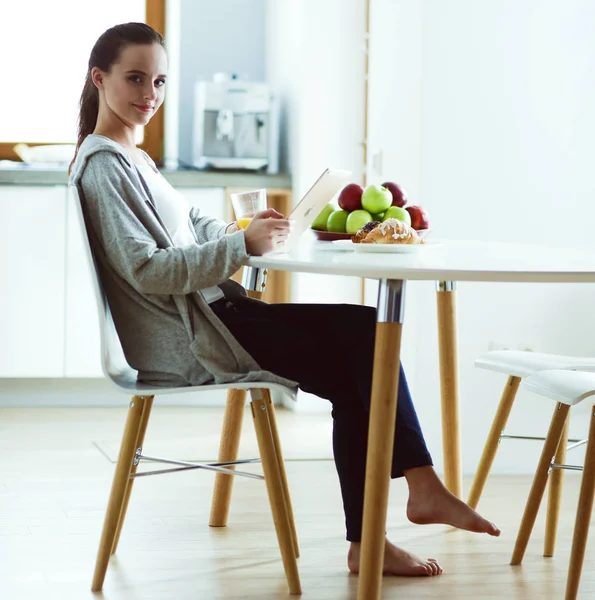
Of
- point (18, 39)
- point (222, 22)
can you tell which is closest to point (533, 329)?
point (222, 22)

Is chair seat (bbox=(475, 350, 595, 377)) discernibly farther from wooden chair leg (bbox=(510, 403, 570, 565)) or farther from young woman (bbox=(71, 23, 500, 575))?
young woman (bbox=(71, 23, 500, 575))

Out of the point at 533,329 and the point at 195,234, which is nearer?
the point at 195,234

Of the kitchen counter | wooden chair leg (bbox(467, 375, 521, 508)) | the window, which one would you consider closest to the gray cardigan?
wooden chair leg (bbox(467, 375, 521, 508))

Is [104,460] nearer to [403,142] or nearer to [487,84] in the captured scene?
[403,142]

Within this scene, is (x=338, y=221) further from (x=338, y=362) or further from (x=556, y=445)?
(x=556, y=445)

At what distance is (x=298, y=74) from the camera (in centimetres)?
438

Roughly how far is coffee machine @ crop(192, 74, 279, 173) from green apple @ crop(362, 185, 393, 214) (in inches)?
84.1

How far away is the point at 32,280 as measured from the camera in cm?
432

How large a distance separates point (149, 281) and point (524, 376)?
0.84 meters

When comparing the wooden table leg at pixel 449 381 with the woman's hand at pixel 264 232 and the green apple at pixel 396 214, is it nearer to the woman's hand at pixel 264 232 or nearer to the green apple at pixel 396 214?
the green apple at pixel 396 214

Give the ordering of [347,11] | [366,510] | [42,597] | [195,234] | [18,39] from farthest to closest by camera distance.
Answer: [18,39] → [347,11] → [195,234] → [42,597] → [366,510]

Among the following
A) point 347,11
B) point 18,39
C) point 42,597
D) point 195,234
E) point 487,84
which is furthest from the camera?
point 18,39

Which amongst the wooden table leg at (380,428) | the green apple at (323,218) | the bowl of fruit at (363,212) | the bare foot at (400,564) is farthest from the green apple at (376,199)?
the bare foot at (400,564)

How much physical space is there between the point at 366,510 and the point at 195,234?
0.88 metres
